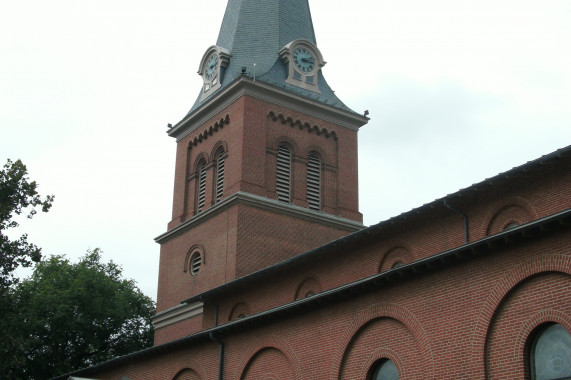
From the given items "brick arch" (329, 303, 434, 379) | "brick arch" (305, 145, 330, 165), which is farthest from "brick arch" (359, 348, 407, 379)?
"brick arch" (305, 145, 330, 165)

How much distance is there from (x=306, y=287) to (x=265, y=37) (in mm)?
15958

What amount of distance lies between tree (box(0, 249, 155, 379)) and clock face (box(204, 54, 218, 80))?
1635 centimetres

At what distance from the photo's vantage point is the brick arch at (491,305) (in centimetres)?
1923

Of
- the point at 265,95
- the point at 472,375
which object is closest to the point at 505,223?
the point at 472,375

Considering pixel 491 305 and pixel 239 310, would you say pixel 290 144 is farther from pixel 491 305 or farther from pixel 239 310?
pixel 491 305

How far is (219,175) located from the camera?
4009 centimetres

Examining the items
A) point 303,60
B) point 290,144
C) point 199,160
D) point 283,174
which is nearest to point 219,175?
point 199,160

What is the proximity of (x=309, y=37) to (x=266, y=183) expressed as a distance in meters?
9.66

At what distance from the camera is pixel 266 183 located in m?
38.4

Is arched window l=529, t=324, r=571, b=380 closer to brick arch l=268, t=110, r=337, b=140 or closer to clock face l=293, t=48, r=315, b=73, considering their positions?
brick arch l=268, t=110, r=337, b=140

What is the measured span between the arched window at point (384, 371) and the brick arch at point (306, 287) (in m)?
7.73

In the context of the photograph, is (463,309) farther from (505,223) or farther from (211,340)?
(211,340)

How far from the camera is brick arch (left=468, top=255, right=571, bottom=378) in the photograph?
19234mm

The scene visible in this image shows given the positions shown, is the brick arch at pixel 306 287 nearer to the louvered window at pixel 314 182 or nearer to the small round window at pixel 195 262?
the small round window at pixel 195 262
